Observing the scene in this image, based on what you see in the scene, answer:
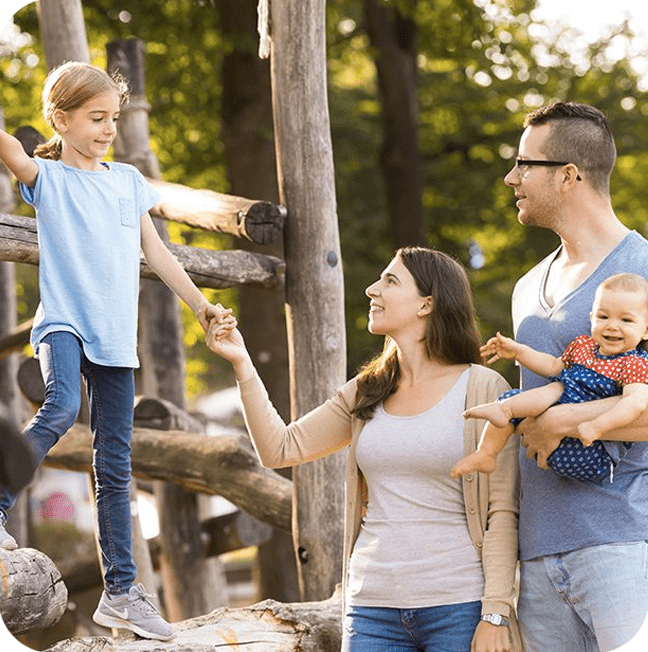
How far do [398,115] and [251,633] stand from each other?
29.5 ft

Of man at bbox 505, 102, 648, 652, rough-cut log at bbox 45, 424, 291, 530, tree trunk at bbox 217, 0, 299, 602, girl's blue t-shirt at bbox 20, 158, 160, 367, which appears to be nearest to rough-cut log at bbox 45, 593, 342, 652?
girl's blue t-shirt at bbox 20, 158, 160, 367

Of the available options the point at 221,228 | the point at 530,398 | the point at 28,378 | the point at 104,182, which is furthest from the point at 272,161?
the point at 530,398

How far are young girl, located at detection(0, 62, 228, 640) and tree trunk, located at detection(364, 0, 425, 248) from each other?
8.51m

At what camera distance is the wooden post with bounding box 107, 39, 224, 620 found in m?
7.95

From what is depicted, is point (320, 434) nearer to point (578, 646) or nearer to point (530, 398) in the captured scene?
point (530, 398)

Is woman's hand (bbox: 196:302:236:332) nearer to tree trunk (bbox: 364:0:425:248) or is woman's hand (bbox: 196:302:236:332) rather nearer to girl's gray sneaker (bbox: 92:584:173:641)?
girl's gray sneaker (bbox: 92:584:173:641)

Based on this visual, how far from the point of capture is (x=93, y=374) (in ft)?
13.1

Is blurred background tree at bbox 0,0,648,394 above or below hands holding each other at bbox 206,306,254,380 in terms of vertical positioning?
above

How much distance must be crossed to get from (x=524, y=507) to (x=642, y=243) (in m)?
0.85

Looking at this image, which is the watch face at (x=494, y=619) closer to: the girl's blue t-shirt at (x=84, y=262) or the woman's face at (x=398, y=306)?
the woman's face at (x=398, y=306)

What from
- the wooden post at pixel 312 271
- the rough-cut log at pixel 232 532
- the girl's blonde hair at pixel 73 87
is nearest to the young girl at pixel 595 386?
the girl's blonde hair at pixel 73 87

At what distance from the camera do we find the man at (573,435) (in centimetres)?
344

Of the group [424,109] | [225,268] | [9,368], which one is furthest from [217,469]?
[424,109]

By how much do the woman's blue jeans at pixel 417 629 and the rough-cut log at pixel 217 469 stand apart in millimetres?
3263
